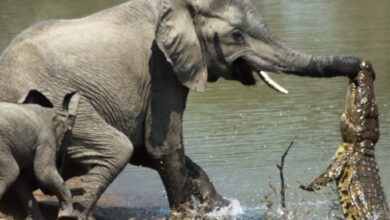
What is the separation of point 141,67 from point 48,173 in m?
1.44

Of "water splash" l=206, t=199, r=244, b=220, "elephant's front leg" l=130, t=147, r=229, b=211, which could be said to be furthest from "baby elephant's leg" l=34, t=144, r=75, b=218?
"water splash" l=206, t=199, r=244, b=220

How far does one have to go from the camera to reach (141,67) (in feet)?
34.4

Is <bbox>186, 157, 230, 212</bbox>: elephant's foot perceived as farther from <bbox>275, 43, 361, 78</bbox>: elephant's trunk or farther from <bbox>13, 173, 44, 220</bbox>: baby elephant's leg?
<bbox>13, 173, 44, 220</bbox>: baby elephant's leg

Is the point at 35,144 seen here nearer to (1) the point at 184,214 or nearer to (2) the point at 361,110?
(1) the point at 184,214

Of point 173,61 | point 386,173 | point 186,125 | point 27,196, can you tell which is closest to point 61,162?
point 27,196

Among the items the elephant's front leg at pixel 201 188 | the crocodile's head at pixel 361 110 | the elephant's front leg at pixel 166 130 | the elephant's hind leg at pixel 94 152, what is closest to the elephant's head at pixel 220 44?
the elephant's front leg at pixel 166 130

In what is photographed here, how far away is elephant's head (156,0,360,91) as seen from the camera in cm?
1053

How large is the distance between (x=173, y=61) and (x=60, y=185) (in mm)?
1522

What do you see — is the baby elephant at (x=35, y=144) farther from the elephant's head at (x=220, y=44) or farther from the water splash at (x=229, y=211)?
the water splash at (x=229, y=211)

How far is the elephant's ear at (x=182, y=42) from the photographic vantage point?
1048cm

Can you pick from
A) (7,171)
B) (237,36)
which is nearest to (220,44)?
(237,36)

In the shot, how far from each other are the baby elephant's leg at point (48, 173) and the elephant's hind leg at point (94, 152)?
0.57 meters

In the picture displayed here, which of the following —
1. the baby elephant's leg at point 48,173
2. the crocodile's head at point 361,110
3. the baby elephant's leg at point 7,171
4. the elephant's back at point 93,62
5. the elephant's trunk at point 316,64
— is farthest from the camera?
the elephant's trunk at point 316,64

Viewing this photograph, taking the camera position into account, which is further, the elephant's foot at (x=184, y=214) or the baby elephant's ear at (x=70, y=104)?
the elephant's foot at (x=184, y=214)
